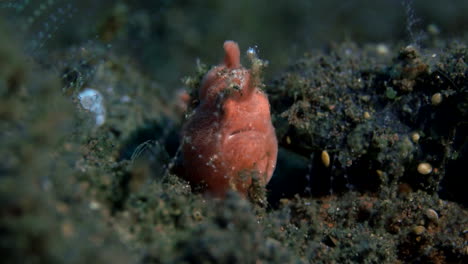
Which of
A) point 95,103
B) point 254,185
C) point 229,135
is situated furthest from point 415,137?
point 95,103

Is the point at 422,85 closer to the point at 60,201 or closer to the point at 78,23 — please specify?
the point at 60,201

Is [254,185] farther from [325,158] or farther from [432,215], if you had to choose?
[432,215]

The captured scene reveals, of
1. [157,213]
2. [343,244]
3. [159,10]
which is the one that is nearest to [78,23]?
[159,10]

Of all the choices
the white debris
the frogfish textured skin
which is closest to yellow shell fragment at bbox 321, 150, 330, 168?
the frogfish textured skin

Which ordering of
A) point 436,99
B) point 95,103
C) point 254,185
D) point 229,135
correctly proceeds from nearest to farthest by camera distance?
point 254,185, point 229,135, point 436,99, point 95,103

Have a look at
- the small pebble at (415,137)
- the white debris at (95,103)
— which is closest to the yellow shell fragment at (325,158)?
the small pebble at (415,137)

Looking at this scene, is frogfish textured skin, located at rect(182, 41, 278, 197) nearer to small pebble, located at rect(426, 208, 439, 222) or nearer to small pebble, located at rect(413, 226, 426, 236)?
small pebble, located at rect(413, 226, 426, 236)

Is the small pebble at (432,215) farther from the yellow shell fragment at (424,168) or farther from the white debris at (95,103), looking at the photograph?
the white debris at (95,103)
